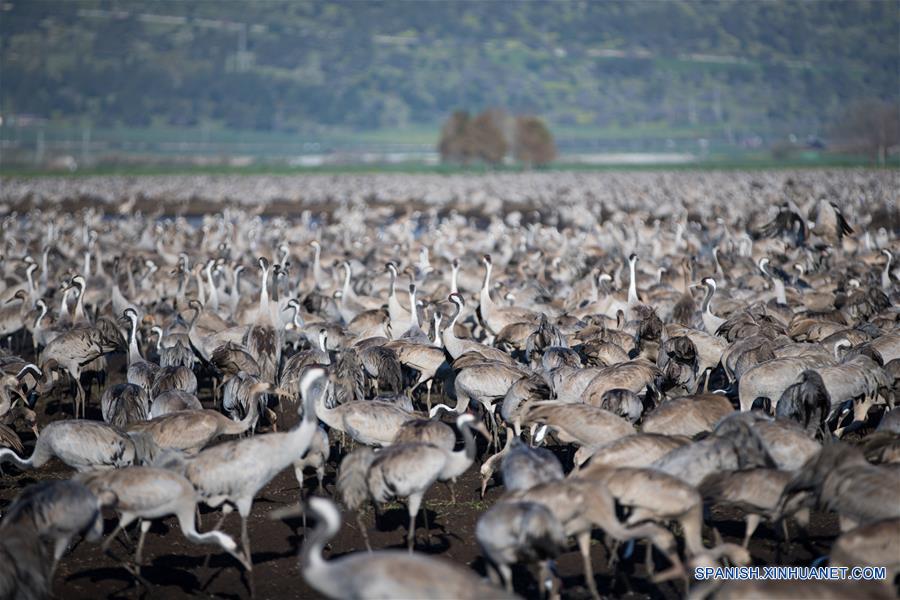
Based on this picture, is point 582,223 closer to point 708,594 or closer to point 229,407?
point 229,407

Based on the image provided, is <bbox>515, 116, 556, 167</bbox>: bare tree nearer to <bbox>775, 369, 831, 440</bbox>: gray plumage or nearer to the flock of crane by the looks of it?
the flock of crane

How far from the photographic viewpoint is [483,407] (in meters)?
11.7

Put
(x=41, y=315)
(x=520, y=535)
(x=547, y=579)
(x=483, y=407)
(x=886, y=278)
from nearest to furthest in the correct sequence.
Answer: (x=520, y=535) → (x=547, y=579) → (x=483, y=407) → (x=41, y=315) → (x=886, y=278)

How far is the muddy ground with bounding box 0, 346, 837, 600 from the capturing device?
7594 mm

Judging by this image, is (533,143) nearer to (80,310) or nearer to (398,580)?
(80,310)

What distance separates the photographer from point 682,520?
6.97 meters

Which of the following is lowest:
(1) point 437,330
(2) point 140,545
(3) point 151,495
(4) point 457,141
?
(4) point 457,141

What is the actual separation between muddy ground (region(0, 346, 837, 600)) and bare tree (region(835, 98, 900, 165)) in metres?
75.8

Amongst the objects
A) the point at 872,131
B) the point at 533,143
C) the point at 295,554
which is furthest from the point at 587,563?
the point at 533,143

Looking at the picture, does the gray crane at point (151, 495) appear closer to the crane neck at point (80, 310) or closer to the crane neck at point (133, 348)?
the crane neck at point (133, 348)

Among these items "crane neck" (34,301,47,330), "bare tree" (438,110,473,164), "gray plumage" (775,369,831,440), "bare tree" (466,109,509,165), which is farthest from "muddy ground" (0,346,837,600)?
"bare tree" (438,110,473,164)

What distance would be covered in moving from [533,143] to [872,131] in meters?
27.6

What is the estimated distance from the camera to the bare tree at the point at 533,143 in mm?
90875

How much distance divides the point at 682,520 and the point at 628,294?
9.10m
